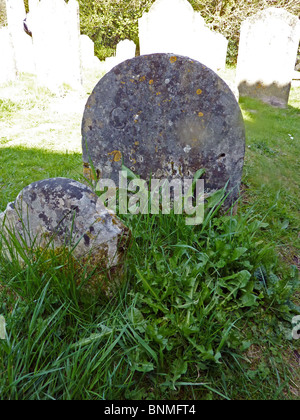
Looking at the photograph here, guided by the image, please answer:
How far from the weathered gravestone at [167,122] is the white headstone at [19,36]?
544cm

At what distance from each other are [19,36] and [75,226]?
7.88 m

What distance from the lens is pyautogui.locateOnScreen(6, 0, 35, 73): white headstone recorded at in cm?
684

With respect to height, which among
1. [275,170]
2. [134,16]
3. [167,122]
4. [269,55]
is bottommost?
[275,170]

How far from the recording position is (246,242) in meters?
1.99

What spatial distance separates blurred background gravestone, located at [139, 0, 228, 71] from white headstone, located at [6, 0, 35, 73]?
9.27 ft

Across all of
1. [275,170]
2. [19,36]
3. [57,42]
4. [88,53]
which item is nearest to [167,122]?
[275,170]

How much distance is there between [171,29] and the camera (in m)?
6.57

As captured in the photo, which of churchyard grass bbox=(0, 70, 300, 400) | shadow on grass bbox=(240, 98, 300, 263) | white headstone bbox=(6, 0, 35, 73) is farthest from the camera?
white headstone bbox=(6, 0, 35, 73)

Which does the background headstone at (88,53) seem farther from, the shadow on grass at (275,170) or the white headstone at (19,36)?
the shadow on grass at (275,170)

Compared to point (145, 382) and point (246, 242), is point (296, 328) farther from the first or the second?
point (145, 382)

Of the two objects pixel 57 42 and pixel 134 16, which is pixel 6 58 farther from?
pixel 134 16

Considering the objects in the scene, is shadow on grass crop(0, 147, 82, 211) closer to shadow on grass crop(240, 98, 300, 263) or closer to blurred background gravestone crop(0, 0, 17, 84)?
shadow on grass crop(240, 98, 300, 263)

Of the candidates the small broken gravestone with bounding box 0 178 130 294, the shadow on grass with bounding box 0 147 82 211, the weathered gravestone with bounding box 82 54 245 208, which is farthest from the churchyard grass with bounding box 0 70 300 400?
the shadow on grass with bounding box 0 147 82 211

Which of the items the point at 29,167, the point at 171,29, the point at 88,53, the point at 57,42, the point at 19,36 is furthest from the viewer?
the point at 88,53
